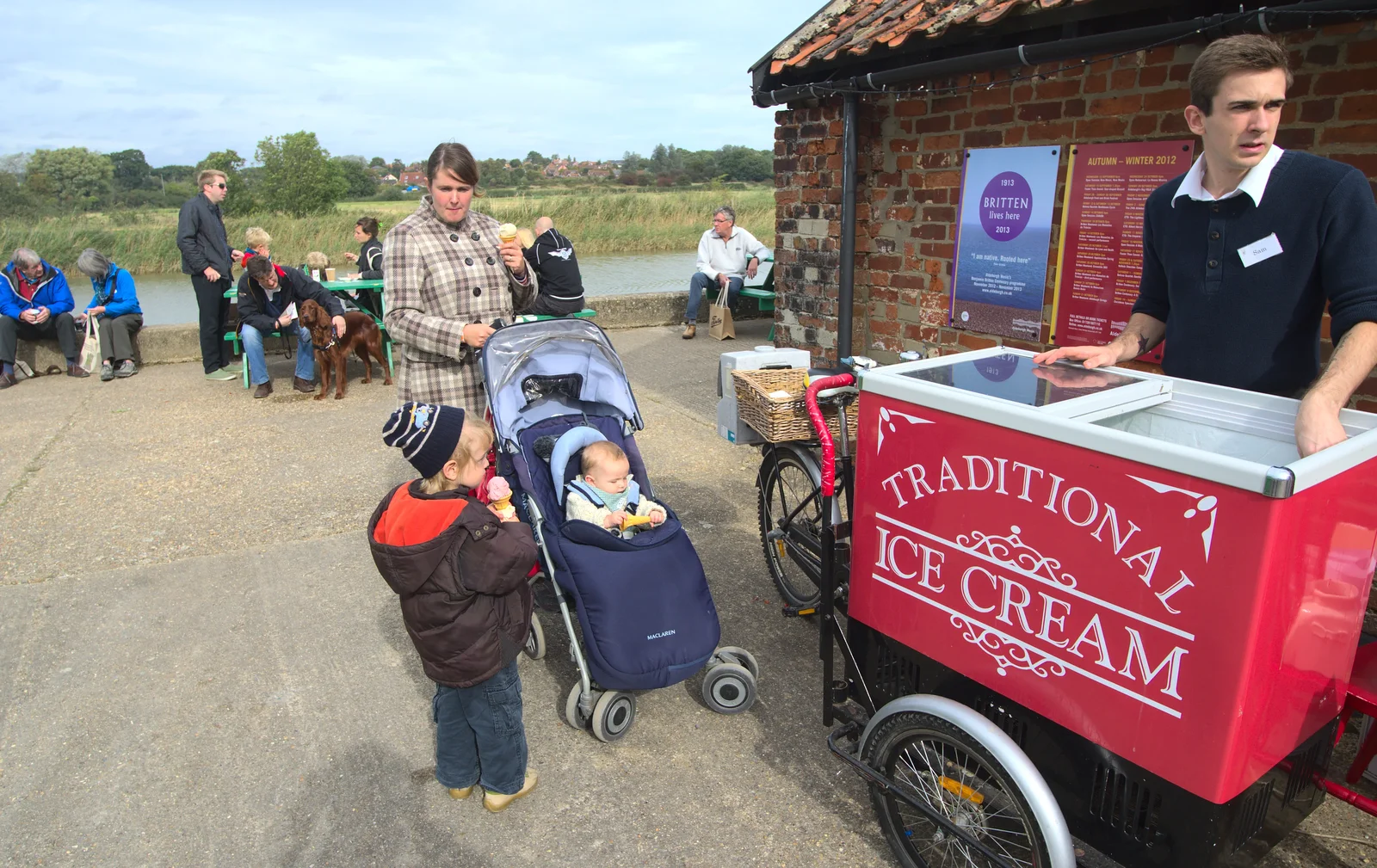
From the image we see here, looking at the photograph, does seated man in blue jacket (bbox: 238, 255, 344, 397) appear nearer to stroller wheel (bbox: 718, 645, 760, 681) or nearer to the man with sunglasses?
the man with sunglasses

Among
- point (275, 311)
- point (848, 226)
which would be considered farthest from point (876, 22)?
point (275, 311)

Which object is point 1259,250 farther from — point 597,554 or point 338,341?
point 338,341

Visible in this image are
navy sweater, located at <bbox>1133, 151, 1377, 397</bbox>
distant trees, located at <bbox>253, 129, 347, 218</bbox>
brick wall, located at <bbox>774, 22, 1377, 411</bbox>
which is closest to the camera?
navy sweater, located at <bbox>1133, 151, 1377, 397</bbox>

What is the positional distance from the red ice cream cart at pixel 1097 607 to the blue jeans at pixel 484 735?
1.09 metres

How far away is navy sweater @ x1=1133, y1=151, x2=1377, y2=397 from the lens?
227 cm

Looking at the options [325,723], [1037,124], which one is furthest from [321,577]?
[1037,124]

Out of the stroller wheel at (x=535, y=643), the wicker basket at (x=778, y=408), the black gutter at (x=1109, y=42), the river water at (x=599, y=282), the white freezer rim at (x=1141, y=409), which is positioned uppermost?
the black gutter at (x=1109, y=42)

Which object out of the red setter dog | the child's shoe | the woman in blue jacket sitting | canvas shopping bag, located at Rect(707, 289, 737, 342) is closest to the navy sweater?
the child's shoe

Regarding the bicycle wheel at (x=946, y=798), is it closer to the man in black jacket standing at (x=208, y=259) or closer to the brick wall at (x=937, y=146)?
the brick wall at (x=937, y=146)

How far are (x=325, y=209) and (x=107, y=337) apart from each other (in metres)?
15.3

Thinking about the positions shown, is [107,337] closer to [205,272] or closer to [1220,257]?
[205,272]

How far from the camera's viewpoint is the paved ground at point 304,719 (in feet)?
8.80

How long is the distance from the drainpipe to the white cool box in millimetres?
1343

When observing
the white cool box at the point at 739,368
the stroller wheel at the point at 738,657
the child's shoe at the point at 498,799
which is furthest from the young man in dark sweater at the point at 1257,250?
the child's shoe at the point at 498,799
